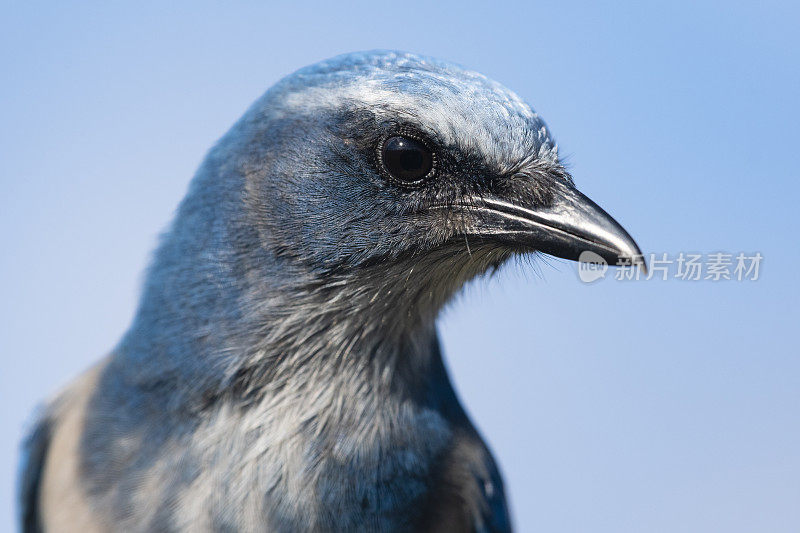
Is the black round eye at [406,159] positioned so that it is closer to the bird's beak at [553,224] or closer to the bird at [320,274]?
the bird at [320,274]

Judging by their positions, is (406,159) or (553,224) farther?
(553,224)

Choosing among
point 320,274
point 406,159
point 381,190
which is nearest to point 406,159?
point 406,159

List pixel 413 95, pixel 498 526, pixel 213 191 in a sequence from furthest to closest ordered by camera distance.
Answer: pixel 498 526 < pixel 213 191 < pixel 413 95

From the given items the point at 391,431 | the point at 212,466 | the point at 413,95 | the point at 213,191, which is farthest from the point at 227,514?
the point at 413,95

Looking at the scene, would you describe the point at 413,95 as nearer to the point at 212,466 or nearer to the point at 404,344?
the point at 404,344

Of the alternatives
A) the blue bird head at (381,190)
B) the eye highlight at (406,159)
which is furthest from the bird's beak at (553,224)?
the eye highlight at (406,159)

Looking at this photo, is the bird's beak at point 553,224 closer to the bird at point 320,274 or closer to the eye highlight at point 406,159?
the bird at point 320,274

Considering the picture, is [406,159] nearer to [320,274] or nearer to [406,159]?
[406,159]
